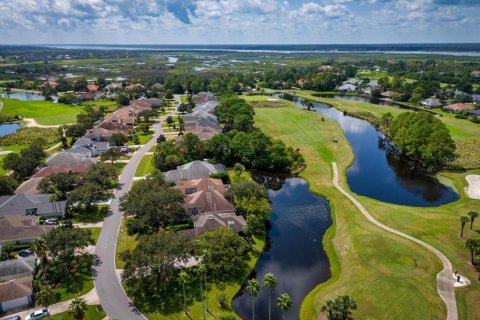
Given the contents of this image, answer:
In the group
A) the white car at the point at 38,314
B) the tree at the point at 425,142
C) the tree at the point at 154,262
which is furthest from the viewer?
the tree at the point at 425,142

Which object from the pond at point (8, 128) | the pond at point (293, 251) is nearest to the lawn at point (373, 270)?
the pond at point (293, 251)

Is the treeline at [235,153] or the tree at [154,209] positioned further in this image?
the treeline at [235,153]

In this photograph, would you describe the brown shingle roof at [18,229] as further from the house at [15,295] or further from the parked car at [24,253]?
the house at [15,295]

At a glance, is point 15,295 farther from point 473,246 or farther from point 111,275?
point 473,246

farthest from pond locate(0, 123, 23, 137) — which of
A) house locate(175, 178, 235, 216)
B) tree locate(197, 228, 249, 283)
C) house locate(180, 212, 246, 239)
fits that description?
tree locate(197, 228, 249, 283)

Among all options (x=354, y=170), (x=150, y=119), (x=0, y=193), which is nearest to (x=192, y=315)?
(x=0, y=193)

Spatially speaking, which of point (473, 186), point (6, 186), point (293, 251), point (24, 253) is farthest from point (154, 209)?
point (473, 186)

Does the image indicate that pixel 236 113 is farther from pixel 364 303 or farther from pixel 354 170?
pixel 364 303
